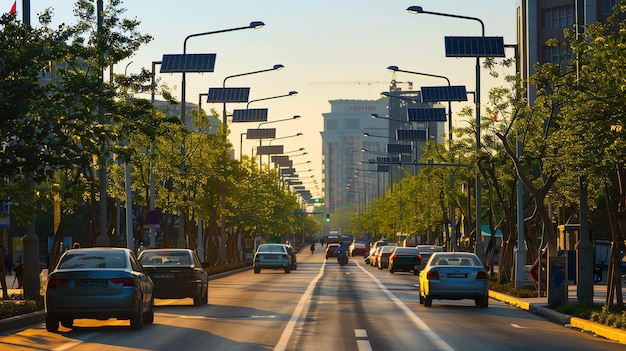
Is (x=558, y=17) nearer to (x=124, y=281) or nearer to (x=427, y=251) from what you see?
(x=427, y=251)

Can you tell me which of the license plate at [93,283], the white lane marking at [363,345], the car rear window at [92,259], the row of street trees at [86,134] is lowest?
the white lane marking at [363,345]

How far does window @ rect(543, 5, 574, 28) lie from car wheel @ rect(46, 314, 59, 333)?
7669 cm

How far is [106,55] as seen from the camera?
123 ft

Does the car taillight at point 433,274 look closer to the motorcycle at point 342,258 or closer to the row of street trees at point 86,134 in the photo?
the row of street trees at point 86,134

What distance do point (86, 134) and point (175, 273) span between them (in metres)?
8.22

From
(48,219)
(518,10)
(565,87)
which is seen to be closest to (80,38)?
(565,87)

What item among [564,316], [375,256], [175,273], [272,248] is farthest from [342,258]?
[564,316]

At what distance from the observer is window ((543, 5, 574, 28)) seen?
312 ft

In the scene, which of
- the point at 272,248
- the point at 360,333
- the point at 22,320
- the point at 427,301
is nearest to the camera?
the point at 360,333

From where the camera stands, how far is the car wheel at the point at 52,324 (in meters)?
23.0

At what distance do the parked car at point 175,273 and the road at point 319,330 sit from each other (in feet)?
1.51

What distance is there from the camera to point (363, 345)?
19.6m

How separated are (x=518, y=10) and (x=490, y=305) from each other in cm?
7770

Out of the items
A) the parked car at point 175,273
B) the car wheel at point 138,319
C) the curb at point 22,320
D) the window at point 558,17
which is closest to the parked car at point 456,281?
the parked car at point 175,273
